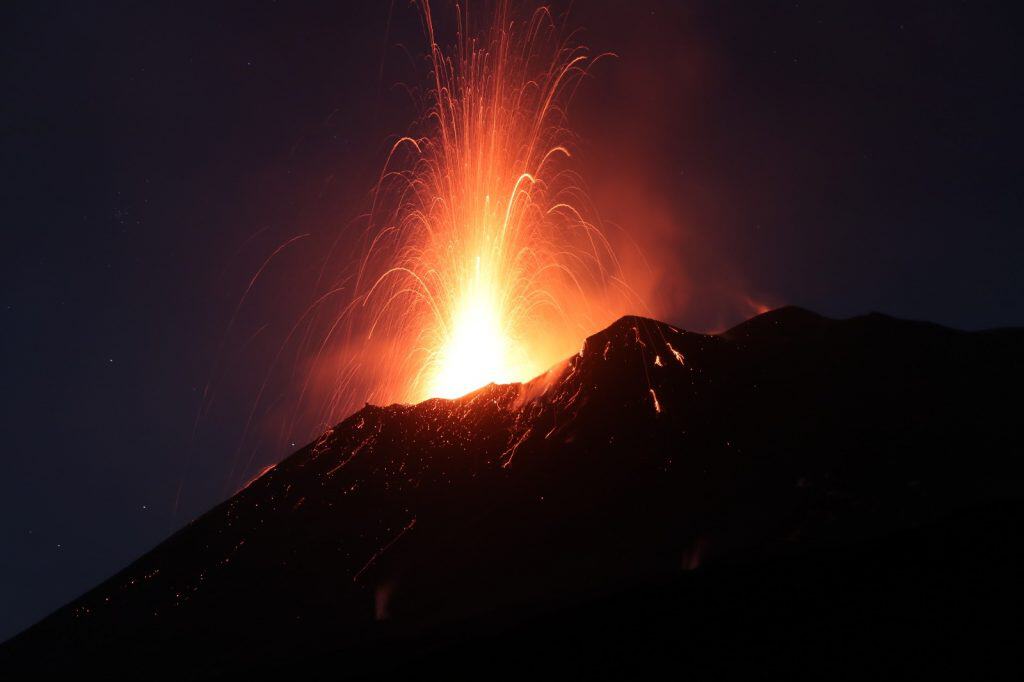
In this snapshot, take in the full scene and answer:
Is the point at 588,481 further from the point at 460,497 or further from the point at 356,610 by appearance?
the point at 356,610

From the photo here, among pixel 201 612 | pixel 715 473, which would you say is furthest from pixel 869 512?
pixel 201 612

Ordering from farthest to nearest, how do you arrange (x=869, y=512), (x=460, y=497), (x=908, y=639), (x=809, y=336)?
(x=809, y=336) → (x=460, y=497) → (x=869, y=512) → (x=908, y=639)

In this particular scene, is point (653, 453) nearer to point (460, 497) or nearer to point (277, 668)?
point (460, 497)

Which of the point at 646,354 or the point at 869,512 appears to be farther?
the point at 646,354

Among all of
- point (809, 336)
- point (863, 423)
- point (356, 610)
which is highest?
point (809, 336)

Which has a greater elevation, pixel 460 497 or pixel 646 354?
pixel 646 354

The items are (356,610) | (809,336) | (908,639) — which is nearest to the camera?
(908,639)

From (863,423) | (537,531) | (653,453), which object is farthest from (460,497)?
(863,423)
